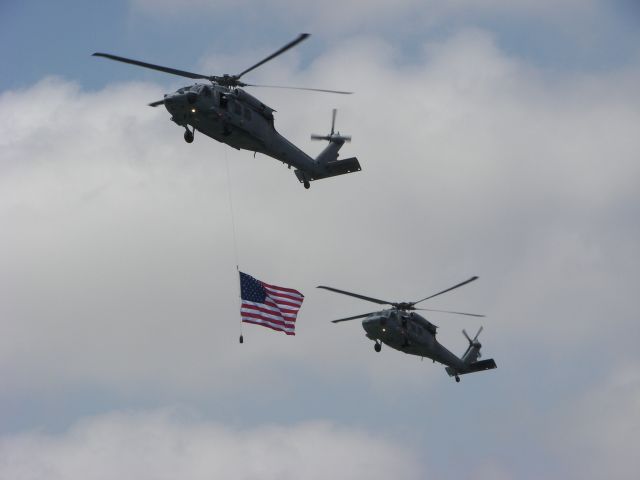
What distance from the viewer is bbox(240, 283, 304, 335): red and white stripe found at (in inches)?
2643

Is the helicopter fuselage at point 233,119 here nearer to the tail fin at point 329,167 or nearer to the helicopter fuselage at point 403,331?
the tail fin at point 329,167

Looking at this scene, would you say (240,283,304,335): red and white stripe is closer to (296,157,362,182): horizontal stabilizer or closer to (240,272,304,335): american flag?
(240,272,304,335): american flag

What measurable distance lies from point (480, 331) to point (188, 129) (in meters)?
33.1

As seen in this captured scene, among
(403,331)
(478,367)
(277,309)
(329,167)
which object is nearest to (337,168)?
(329,167)

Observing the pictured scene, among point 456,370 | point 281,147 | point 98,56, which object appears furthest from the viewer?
point 456,370

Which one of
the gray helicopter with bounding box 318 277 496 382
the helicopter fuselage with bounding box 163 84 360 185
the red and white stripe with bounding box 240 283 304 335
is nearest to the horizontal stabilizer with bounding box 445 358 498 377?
the gray helicopter with bounding box 318 277 496 382

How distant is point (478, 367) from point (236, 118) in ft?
93.0

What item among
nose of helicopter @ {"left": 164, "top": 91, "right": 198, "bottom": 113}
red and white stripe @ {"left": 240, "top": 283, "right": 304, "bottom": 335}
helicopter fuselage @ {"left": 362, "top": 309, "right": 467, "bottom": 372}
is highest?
nose of helicopter @ {"left": 164, "top": 91, "right": 198, "bottom": 113}

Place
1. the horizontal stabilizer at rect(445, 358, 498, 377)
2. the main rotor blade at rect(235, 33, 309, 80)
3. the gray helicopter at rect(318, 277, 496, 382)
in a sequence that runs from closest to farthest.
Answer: the main rotor blade at rect(235, 33, 309, 80) < the gray helicopter at rect(318, 277, 496, 382) < the horizontal stabilizer at rect(445, 358, 498, 377)

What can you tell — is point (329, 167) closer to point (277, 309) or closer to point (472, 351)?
point (277, 309)

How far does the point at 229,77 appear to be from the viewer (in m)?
63.7

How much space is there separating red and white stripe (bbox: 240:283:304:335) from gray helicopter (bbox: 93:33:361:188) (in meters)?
6.59

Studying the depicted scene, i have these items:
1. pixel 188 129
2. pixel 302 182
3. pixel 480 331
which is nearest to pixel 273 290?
pixel 302 182

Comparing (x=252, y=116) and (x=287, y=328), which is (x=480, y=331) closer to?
(x=287, y=328)
